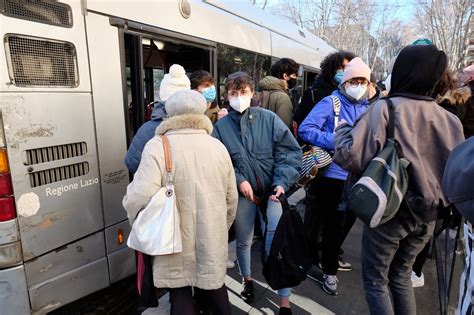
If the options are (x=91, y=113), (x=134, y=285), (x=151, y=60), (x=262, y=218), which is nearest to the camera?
(x=91, y=113)

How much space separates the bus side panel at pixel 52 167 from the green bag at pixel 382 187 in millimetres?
1815

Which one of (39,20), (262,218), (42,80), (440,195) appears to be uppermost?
(39,20)

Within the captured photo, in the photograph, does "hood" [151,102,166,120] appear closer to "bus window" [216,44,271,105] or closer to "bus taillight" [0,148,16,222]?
"bus taillight" [0,148,16,222]

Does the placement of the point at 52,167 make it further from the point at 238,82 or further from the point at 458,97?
the point at 458,97

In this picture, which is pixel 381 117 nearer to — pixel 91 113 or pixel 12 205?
pixel 91 113

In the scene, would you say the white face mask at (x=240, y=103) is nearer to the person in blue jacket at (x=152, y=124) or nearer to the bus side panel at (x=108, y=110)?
the person in blue jacket at (x=152, y=124)

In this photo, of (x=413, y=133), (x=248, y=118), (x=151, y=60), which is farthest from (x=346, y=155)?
(x=151, y=60)

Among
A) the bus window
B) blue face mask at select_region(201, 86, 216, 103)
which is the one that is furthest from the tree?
blue face mask at select_region(201, 86, 216, 103)

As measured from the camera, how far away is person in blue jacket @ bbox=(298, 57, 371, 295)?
280cm

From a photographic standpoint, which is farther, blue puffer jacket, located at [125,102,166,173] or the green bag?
blue puffer jacket, located at [125,102,166,173]

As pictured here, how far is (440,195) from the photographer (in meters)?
1.89

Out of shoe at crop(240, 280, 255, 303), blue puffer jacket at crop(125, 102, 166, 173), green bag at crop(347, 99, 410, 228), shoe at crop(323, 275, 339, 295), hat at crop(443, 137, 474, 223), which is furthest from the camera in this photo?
shoe at crop(323, 275, 339, 295)

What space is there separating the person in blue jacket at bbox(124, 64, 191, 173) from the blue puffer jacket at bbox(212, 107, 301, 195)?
463mm

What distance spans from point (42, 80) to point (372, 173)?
2042mm
